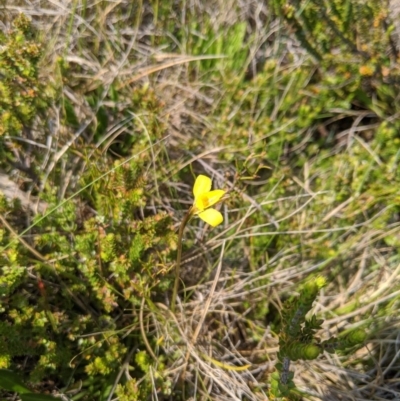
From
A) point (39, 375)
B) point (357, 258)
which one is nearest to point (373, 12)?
point (357, 258)

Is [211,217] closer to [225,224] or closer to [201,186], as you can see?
[201,186]

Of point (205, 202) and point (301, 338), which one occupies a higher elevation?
point (205, 202)

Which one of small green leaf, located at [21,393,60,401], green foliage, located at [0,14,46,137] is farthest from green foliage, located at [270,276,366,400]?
green foliage, located at [0,14,46,137]

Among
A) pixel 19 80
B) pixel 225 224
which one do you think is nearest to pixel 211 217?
pixel 225 224

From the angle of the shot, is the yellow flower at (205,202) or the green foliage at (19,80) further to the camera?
the green foliage at (19,80)

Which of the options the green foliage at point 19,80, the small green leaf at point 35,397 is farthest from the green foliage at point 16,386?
the green foliage at point 19,80

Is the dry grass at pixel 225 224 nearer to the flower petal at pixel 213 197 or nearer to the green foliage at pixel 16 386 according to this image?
the green foliage at pixel 16 386

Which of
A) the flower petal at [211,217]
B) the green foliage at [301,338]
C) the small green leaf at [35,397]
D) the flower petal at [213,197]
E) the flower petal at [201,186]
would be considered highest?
the flower petal at [201,186]

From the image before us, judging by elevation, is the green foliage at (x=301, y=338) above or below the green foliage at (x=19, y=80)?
below

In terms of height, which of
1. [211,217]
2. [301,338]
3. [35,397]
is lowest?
[35,397]
